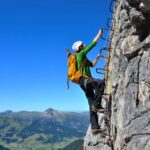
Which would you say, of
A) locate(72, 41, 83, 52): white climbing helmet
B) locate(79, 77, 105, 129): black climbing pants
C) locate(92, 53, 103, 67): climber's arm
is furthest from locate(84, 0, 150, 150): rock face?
locate(72, 41, 83, 52): white climbing helmet

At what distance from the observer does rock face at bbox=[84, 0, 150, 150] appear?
571 inches

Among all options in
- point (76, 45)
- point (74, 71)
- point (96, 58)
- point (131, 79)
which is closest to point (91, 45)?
point (76, 45)

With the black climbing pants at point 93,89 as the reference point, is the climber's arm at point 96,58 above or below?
above

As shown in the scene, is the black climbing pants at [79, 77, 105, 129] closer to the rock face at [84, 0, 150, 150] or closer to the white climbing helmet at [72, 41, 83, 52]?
the rock face at [84, 0, 150, 150]

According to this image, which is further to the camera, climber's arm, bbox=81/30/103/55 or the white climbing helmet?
the white climbing helmet

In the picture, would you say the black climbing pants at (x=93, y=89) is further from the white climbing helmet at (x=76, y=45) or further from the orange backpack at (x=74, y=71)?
the white climbing helmet at (x=76, y=45)

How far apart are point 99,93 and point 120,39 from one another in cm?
336

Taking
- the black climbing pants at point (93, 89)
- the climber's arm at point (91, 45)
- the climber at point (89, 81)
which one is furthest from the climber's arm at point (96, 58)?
the climber's arm at point (91, 45)

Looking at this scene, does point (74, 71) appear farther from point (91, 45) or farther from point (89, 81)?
point (91, 45)

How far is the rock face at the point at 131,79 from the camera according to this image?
14.5m

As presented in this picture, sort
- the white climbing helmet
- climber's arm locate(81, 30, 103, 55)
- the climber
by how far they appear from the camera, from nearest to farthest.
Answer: climber's arm locate(81, 30, 103, 55) → the climber → the white climbing helmet

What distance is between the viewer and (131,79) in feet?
52.4

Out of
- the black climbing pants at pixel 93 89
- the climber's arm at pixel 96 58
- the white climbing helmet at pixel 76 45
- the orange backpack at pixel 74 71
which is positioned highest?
the white climbing helmet at pixel 76 45

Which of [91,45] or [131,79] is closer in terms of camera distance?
[131,79]
